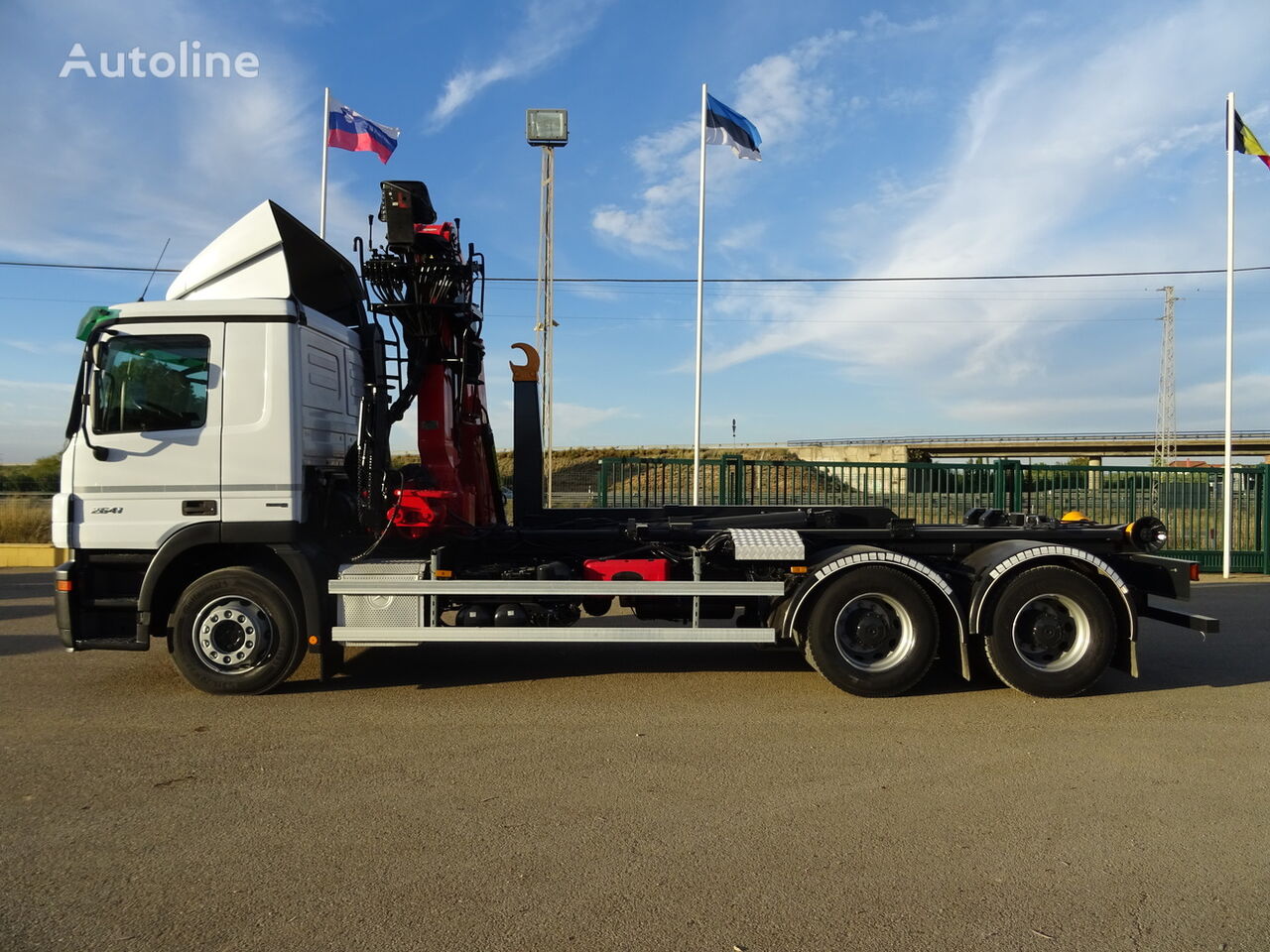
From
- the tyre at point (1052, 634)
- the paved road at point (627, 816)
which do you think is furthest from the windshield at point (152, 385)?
the tyre at point (1052, 634)

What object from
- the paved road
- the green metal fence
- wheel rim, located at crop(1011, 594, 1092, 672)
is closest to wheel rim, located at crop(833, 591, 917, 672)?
the paved road

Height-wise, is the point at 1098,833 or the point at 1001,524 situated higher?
the point at 1001,524

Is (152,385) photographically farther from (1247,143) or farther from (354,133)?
(1247,143)

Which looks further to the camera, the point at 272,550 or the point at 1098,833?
the point at 272,550

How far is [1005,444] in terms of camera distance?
84562 millimetres

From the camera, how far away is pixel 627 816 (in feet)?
13.2

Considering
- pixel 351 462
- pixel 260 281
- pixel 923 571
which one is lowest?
pixel 923 571

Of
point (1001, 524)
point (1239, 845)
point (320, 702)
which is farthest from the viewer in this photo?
point (1001, 524)

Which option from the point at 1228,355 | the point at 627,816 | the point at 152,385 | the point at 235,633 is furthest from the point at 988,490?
the point at 152,385

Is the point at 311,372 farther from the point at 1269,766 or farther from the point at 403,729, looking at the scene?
the point at 1269,766

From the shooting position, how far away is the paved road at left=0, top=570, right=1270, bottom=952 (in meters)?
3.11

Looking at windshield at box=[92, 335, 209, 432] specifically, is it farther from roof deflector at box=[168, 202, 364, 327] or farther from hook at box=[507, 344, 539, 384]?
hook at box=[507, 344, 539, 384]

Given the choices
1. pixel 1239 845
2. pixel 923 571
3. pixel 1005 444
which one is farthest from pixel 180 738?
pixel 1005 444

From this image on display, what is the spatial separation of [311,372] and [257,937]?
4.11 m
